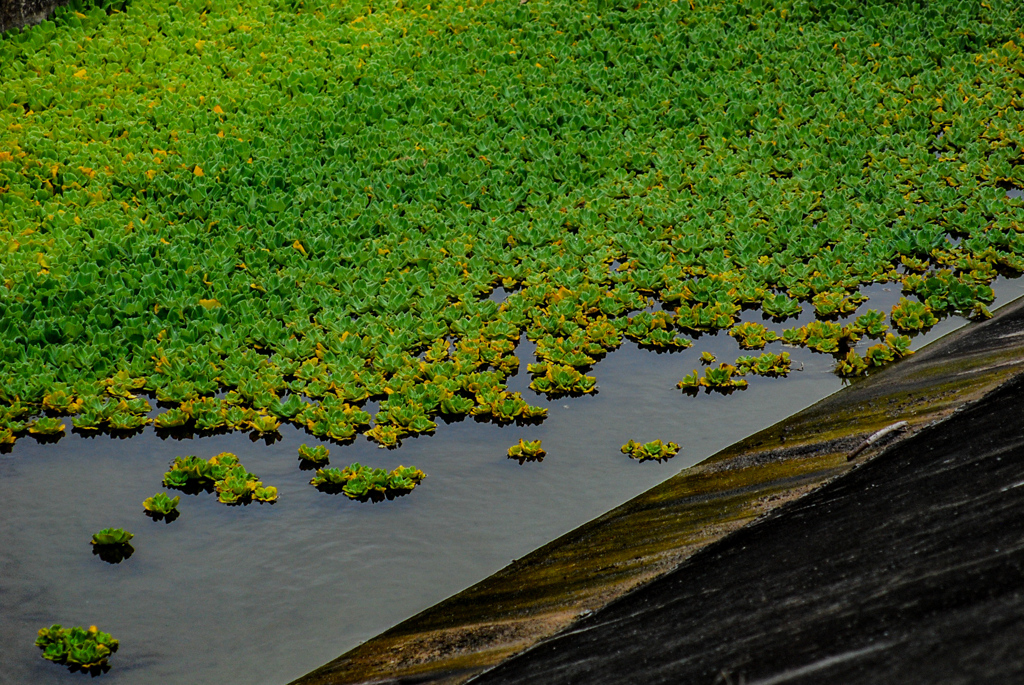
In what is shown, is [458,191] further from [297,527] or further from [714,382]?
[297,527]

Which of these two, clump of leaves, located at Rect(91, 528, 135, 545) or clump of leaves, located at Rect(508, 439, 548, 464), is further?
clump of leaves, located at Rect(508, 439, 548, 464)

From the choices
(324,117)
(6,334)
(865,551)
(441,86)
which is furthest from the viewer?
(441,86)

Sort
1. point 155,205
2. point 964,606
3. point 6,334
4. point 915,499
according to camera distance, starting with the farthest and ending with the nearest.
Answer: point 155,205, point 6,334, point 915,499, point 964,606

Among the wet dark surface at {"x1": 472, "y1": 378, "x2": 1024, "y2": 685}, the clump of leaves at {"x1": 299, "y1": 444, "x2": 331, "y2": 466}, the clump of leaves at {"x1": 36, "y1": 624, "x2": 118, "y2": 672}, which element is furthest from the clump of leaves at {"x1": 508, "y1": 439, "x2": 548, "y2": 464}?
the clump of leaves at {"x1": 36, "y1": 624, "x2": 118, "y2": 672}

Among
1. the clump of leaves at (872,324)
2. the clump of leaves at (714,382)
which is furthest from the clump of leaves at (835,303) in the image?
the clump of leaves at (714,382)

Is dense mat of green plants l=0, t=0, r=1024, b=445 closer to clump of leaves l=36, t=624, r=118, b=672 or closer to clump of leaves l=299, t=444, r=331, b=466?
clump of leaves l=299, t=444, r=331, b=466

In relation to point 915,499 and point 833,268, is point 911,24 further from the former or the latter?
point 915,499

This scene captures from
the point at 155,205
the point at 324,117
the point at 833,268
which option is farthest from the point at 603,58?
the point at 155,205

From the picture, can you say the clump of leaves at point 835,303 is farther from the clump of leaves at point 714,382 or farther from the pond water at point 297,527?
the clump of leaves at point 714,382
